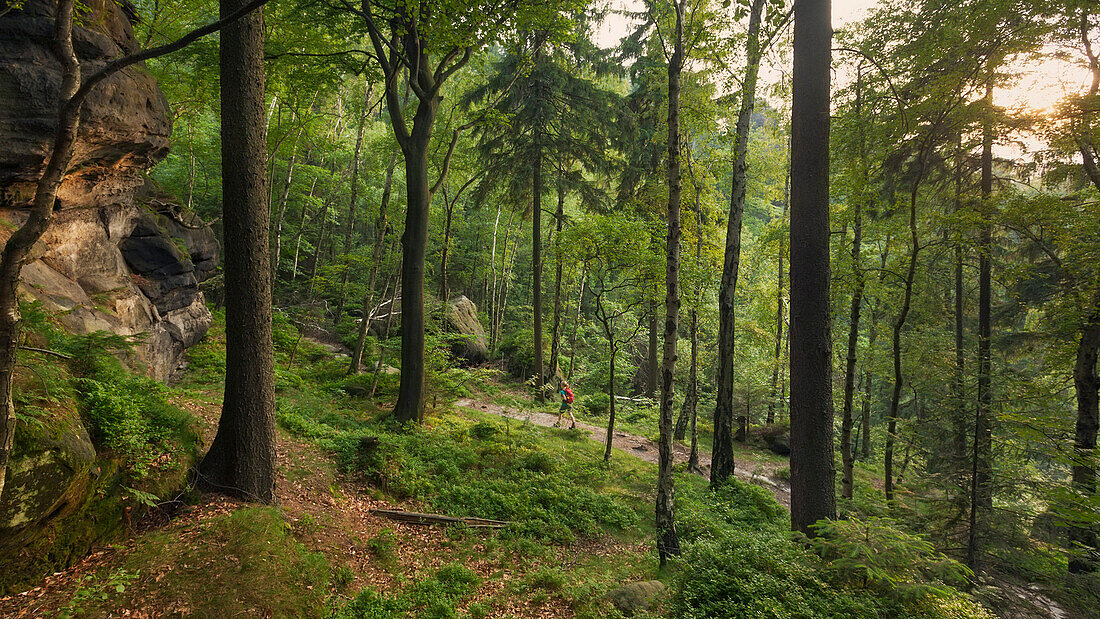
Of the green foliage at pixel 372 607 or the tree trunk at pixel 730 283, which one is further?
the tree trunk at pixel 730 283

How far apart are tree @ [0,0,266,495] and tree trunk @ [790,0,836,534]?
19.8 feet

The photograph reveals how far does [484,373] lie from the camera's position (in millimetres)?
12180

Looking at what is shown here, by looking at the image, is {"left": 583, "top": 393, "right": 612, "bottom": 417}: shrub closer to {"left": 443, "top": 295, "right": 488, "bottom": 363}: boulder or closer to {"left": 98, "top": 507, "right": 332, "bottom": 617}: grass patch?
{"left": 443, "top": 295, "right": 488, "bottom": 363}: boulder

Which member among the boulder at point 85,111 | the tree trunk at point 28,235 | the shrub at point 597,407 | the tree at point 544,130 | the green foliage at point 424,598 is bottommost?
the shrub at point 597,407

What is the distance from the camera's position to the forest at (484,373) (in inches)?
146

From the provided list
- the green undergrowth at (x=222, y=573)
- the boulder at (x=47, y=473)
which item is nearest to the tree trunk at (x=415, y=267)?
the green undergrowth at (x=222, y=573)

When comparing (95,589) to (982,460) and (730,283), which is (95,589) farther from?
(982,460)

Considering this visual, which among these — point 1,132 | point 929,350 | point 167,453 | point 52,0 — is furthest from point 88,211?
point 929,350

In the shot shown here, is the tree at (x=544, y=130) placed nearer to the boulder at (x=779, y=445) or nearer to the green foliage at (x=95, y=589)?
the boulder at (x=779, y=445)

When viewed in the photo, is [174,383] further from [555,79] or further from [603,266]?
[555,79]

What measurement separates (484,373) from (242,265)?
313 inches

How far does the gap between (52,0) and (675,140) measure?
8.79 meters

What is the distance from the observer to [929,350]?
45.9 ft

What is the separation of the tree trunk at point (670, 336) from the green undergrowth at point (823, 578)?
3.78 ft
